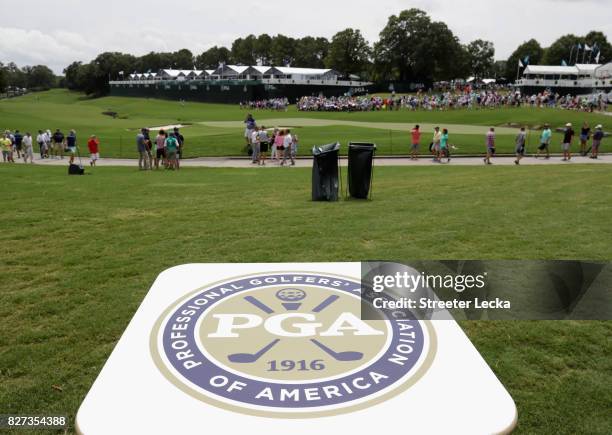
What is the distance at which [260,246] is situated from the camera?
276 inches

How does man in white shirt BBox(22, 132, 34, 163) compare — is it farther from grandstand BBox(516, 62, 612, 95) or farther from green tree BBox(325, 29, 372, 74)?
green tree BBox(325, 29, 372, 74)

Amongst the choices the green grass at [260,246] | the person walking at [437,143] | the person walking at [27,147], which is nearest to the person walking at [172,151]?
the green grass at [260,246]

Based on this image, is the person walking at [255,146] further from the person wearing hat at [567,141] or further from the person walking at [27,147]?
the person wearing hat at [567,141]

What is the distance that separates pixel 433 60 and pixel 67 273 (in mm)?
97918

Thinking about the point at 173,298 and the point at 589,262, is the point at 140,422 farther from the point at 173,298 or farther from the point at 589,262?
the point at 589,262

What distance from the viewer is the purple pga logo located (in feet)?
9.41

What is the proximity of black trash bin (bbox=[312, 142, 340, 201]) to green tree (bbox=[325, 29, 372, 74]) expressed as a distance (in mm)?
101561

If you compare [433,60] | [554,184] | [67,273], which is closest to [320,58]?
[433,60]

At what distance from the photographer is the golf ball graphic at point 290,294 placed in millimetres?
4148

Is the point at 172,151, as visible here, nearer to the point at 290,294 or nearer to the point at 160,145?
the point at 160,145

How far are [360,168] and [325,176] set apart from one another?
825mm

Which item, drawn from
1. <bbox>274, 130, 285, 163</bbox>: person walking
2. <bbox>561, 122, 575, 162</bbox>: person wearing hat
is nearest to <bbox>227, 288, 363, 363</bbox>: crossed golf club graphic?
<bbox>274, 130, 285, 163</bbox>: person walking

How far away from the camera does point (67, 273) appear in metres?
5.95

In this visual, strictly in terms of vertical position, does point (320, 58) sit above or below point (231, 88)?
above
